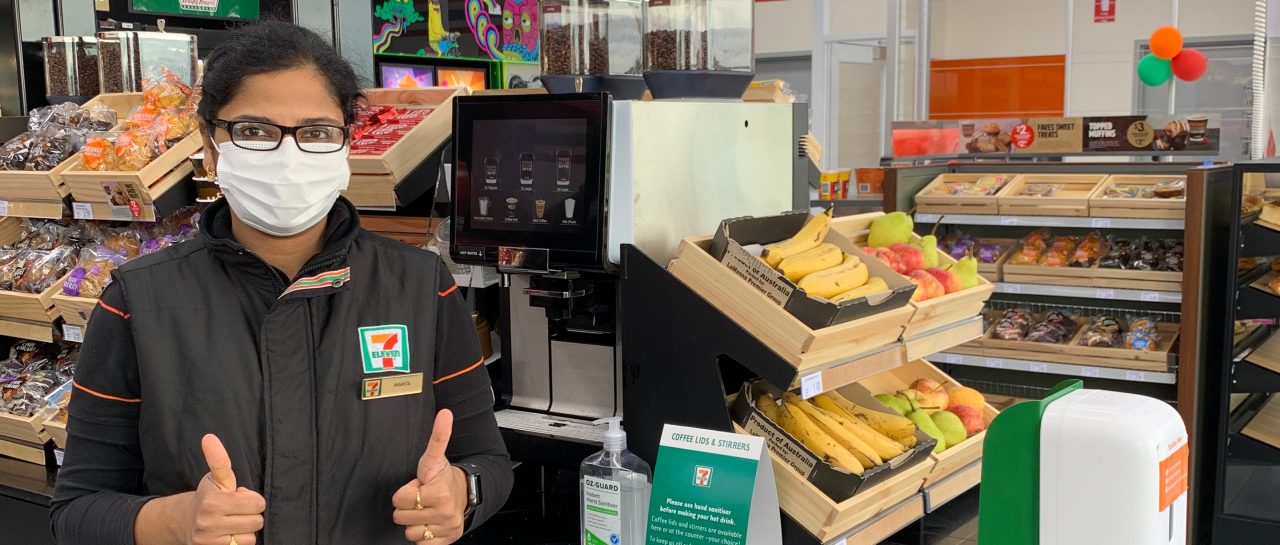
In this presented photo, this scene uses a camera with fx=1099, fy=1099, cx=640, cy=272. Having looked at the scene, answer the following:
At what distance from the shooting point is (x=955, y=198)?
540 centimetres

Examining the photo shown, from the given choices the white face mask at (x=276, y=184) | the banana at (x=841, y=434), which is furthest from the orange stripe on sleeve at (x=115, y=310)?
the banana at (x=841, y=434)

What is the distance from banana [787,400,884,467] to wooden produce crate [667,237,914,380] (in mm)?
138

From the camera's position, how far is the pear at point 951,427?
2625mm

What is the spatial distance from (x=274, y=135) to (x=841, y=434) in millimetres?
1308

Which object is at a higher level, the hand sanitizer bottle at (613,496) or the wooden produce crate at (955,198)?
the wooden produce crate at (955,198)

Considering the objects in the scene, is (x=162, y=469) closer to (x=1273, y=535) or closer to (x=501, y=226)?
(x=501, y=226)

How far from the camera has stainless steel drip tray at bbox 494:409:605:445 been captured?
2.42 m

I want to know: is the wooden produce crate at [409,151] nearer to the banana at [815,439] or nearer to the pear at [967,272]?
the banana at [815,439]

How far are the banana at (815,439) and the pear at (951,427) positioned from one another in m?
0.45

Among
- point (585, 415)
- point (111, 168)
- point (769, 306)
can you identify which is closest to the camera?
point (769, 306)

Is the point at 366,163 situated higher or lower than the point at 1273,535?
higher

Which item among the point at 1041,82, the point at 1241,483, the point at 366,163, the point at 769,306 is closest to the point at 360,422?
the point at 769,306

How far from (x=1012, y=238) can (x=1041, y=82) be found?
2.92 m

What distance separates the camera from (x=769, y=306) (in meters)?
2.13
